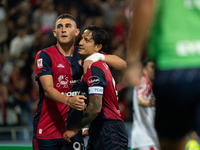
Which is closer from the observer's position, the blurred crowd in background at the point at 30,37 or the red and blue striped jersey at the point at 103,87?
Answer: the red and blue striped jersey at the point at 103,87

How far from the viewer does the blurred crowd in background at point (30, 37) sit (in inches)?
321

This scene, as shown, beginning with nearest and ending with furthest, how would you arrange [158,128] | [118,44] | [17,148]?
1. [158,128]
2. [17,148]
3. [118,44]

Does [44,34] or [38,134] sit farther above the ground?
[44,34]

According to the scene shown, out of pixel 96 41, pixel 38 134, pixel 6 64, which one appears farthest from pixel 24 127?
pixel 96 41

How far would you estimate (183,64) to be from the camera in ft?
6.22

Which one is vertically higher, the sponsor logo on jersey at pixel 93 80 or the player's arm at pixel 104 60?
the player's arm at pixel 104 60

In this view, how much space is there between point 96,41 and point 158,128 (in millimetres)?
1828

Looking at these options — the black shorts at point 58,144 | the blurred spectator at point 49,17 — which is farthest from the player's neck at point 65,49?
the blurred spectator at point 49,17

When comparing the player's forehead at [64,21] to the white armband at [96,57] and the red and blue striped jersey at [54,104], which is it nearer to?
the red and blue striped jersey at [54,104]

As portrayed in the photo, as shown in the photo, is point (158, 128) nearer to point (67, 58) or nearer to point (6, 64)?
point (67, 58)

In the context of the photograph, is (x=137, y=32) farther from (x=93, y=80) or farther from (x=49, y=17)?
(x=49, y=17)

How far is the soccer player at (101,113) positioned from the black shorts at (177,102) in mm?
1205

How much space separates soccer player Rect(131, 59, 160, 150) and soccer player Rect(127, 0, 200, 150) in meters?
2.85

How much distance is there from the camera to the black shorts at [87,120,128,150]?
3277 mm
